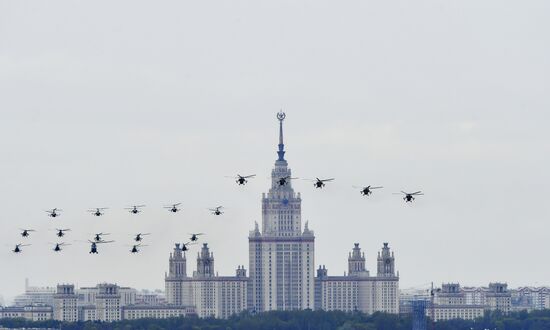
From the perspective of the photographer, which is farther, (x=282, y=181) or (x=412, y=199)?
(x=282, y=181)

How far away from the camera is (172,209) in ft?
532

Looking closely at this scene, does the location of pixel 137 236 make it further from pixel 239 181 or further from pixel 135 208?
pixel 239 181

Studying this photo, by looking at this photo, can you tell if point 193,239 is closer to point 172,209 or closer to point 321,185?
point 172,209

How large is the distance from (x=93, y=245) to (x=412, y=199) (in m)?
30.9

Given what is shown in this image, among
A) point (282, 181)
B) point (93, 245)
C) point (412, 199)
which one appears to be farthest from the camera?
point (93, 245)

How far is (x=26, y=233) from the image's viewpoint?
536ft

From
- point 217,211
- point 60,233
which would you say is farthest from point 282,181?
point 60,233

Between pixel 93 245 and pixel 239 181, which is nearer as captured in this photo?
pixel 239 181

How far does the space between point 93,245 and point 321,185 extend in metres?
26.8

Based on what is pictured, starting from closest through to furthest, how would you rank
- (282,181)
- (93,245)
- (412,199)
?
(412,199) → (282,181) → (93,245)

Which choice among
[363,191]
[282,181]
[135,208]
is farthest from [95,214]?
[363,191]

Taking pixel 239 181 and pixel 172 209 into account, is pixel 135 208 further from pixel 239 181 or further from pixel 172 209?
pixel 239 181

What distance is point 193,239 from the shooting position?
17425 cm

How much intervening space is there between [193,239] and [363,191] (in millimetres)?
30273
